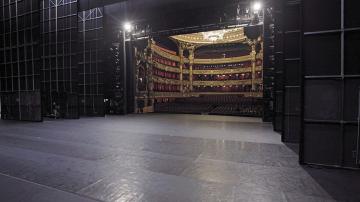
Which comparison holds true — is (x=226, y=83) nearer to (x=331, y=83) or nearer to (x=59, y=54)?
(x=59, y=54)

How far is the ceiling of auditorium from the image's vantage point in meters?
31.5

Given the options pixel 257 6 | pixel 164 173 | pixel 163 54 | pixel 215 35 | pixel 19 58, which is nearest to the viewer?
pixel 164 173

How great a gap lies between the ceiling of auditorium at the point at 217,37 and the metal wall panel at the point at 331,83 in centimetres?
2600

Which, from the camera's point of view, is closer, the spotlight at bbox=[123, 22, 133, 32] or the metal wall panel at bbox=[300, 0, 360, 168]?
the metal wall panel at bbox=[300, 0, 360, 168]

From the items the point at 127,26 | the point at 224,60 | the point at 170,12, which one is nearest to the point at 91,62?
the point at 127,26

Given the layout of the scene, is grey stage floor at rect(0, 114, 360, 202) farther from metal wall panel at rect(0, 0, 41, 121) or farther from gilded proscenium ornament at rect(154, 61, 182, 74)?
gilded proscenium ornament at rect(154, 61, 182, 74)

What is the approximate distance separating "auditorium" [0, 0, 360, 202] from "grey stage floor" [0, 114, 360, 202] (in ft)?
0.10

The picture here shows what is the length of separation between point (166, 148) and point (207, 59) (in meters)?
29.7

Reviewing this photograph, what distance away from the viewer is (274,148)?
751cm

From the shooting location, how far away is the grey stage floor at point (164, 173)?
13.4ft

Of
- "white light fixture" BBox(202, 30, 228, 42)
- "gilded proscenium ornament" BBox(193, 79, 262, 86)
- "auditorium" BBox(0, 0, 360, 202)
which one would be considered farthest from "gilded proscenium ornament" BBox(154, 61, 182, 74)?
"auditorium" BBox(0, 0, 360, 202)

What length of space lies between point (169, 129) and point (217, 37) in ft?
77.3

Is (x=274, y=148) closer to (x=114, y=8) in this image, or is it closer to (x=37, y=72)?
(x=37, y=72)

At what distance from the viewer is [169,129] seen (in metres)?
11.5
